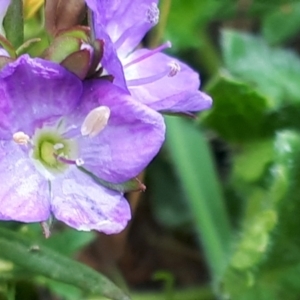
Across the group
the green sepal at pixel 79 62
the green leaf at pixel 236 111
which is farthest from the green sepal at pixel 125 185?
the green leaf at pixel 236 111

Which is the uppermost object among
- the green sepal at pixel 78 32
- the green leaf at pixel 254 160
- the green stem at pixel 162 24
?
the green sepal at pixel 78 32

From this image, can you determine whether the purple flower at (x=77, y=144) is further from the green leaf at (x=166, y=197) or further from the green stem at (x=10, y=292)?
the green leaf at (x=166, y=197)

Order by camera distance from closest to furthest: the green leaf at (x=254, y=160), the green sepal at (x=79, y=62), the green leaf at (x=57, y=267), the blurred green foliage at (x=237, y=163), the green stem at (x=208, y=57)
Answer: the green sepal at (x=79, y=62)
the green leaf at (x=57, y=267)
the blurred green foliage at (x=237, y=163)
the green leaf at (x=254, y=160)
the green stem at (x=208, y=57)

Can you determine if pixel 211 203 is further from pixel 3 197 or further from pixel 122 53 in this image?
pixel 3 197

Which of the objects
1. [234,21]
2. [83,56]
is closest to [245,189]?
[234,21]

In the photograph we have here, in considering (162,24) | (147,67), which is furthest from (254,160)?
(147,67)

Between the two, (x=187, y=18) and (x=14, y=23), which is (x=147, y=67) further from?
(x=187, y=18)

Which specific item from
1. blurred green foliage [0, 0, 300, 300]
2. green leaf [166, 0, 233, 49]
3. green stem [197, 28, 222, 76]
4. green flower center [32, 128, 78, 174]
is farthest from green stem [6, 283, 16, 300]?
green stem [197, 28, 222, 76]

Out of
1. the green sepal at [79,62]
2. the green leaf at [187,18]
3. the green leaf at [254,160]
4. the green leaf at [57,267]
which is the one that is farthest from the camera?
the green leaf at [187,18]
